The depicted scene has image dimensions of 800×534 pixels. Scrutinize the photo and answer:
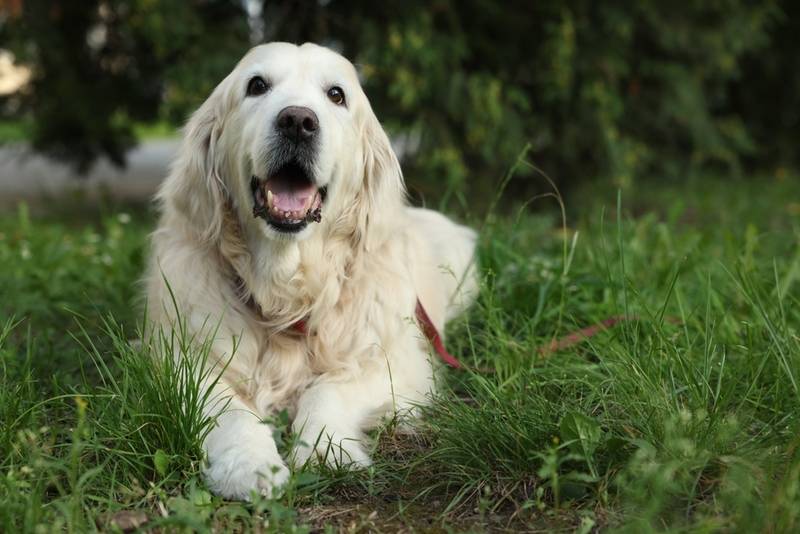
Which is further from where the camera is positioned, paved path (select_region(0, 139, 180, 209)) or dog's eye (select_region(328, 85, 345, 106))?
paved path (select_region(0, 139, 180, 209))

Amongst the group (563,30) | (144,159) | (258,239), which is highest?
(563,30)

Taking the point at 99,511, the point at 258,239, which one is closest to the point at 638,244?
the point at 258,239

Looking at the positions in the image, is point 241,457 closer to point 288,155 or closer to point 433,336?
point 288,155

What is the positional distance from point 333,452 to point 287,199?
89cm

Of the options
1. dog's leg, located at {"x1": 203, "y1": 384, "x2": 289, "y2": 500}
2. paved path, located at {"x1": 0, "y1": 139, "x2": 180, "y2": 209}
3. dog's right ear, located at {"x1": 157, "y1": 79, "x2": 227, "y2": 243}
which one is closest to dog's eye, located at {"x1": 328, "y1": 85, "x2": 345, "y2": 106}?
dog's right ear, located at {"x1": 157, "y1": 79, "x2": 227, "y2": 243}

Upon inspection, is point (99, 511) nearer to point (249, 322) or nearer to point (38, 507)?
point (38, 507)

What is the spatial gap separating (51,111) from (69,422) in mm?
5196

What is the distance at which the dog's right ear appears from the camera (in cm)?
298

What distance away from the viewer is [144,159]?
14.5 m

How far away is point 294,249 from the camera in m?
2.93

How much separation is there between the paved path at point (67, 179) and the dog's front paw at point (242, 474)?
5.61m

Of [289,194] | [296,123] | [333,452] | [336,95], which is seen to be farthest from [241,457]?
[336,95]

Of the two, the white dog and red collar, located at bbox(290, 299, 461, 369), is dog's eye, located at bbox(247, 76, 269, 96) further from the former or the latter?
red collar, located at bbox(290, 299, 461, 369)

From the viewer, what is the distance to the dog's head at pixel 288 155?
2.81m
